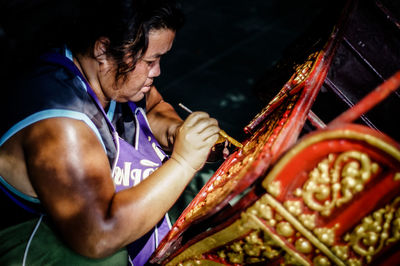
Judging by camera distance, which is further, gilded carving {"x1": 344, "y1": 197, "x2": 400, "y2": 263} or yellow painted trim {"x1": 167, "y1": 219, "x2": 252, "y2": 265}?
yellow painted trim {"x1": 167, "y1": 219, "x2": 252, "y2": 265}

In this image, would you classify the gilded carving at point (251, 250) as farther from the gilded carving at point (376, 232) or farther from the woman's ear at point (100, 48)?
the woman's ear at point (100, 48)

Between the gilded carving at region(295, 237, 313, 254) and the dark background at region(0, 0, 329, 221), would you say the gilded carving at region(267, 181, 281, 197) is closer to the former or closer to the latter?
the gilded carving at region(295, 237, 313, 254)

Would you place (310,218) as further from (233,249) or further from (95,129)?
(95,129)

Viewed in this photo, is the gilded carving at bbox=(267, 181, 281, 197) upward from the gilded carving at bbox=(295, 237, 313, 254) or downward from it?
upward

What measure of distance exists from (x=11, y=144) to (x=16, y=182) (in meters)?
0.20

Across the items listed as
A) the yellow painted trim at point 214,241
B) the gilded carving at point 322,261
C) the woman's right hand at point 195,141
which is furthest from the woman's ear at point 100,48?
the gilded carving at point 322,261

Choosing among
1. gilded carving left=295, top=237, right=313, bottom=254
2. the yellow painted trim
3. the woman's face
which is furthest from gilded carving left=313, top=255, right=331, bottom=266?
the woman's face

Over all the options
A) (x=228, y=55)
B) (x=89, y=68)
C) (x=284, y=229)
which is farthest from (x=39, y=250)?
(x=228, y=55)

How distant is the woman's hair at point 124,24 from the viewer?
125cm

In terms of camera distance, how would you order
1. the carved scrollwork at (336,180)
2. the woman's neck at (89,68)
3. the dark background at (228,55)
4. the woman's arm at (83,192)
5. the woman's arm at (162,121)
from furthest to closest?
1. the dark background at (228,55)
2. the woman's arm at (162,121)
3. the woman's neck at (89,68)
4. the woman's arm at (83,192)
5. the carved scrollwork at (336,180)

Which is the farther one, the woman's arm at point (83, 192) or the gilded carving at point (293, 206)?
the woman's arm at point (83, 192)

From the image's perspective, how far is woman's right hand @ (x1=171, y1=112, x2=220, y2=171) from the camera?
131 centimetres

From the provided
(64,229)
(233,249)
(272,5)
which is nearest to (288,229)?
(233,249)

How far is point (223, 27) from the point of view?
6.86 metres
